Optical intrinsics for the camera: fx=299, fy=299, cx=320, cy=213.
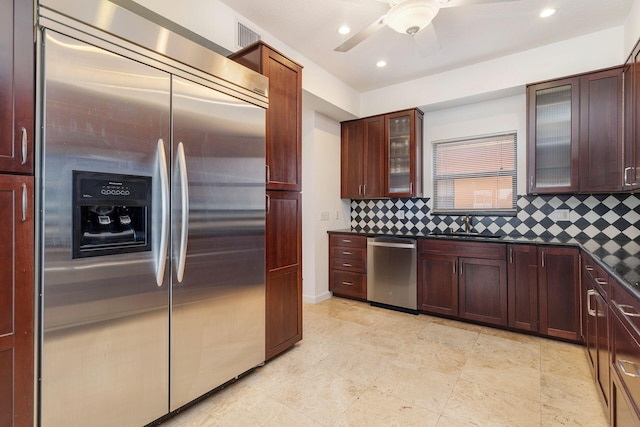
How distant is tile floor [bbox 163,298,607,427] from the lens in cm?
178

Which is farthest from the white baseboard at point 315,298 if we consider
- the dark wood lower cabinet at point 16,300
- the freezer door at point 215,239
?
the dark wood lower cabinet at point 16,300

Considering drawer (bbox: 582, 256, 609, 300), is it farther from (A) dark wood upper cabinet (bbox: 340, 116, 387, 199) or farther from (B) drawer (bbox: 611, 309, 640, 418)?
(A) dark wood upper cabinet (bbox: 340, 116, 387, 199)

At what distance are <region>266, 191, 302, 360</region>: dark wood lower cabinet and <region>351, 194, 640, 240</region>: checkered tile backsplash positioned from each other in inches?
82.4

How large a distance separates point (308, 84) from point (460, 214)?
2448mm

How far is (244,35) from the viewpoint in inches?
104

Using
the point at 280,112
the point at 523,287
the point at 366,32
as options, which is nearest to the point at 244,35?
the point at 280,112

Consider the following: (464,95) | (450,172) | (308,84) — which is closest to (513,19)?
(464,95)

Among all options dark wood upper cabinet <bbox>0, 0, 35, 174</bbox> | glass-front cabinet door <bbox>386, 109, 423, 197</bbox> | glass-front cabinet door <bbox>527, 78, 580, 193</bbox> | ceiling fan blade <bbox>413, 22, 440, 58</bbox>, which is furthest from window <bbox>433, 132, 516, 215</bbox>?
dark wood upper cabinet <bbox>0, 0, 35, 174</bbox>

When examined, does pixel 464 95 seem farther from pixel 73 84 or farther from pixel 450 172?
pixel 73 84

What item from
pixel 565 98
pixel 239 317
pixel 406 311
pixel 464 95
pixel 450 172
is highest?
pixel 464 95

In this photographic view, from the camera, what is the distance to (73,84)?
1.34m

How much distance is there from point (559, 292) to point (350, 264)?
2222 mm

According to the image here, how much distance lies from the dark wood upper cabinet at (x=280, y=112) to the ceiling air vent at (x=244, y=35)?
0.23 metres

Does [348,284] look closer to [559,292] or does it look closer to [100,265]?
[559,292]
